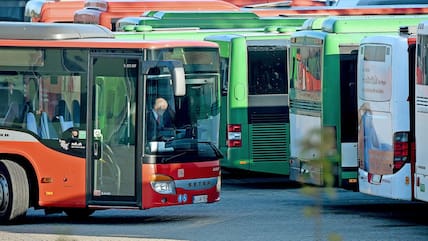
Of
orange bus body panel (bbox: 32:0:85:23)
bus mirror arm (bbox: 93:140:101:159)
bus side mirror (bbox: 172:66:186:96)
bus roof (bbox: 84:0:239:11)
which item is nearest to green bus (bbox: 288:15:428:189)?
bus side mirror (bbox: 172:66:186:96)

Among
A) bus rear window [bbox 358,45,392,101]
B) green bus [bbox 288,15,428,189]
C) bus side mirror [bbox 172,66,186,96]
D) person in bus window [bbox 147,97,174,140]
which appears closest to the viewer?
bus rear window [bbox 358,45,392,101]

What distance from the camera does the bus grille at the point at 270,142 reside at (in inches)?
725

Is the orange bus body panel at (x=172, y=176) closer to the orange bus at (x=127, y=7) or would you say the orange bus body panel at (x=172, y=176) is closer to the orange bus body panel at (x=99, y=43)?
the orange bus body panel at (x=99, y=43)

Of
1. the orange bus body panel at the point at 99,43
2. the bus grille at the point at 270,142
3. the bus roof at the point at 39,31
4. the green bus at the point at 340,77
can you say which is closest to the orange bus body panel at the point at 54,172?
the orange bus body panel at the point at 99,43

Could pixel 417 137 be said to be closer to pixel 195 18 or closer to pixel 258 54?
pixel 258 54

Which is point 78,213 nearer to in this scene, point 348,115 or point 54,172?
point 54,172

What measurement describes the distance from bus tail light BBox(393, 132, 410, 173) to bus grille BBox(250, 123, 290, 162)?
5.94 metres

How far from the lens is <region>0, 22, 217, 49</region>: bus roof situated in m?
13.4

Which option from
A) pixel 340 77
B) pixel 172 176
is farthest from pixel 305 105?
pixel 172 176

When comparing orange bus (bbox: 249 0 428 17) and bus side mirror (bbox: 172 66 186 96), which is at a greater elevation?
orange bus (bbox: 249 0 428 17)

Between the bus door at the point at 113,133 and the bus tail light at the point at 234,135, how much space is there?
5.28 m

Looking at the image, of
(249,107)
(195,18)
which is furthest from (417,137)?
(195,18)

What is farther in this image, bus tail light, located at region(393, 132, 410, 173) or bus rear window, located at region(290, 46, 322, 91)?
bus rear window, located at region(290, 46, 322, 91)

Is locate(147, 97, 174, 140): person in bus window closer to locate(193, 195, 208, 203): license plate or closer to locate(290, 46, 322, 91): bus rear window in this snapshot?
locate(193, 195, 208, 203): license plate
